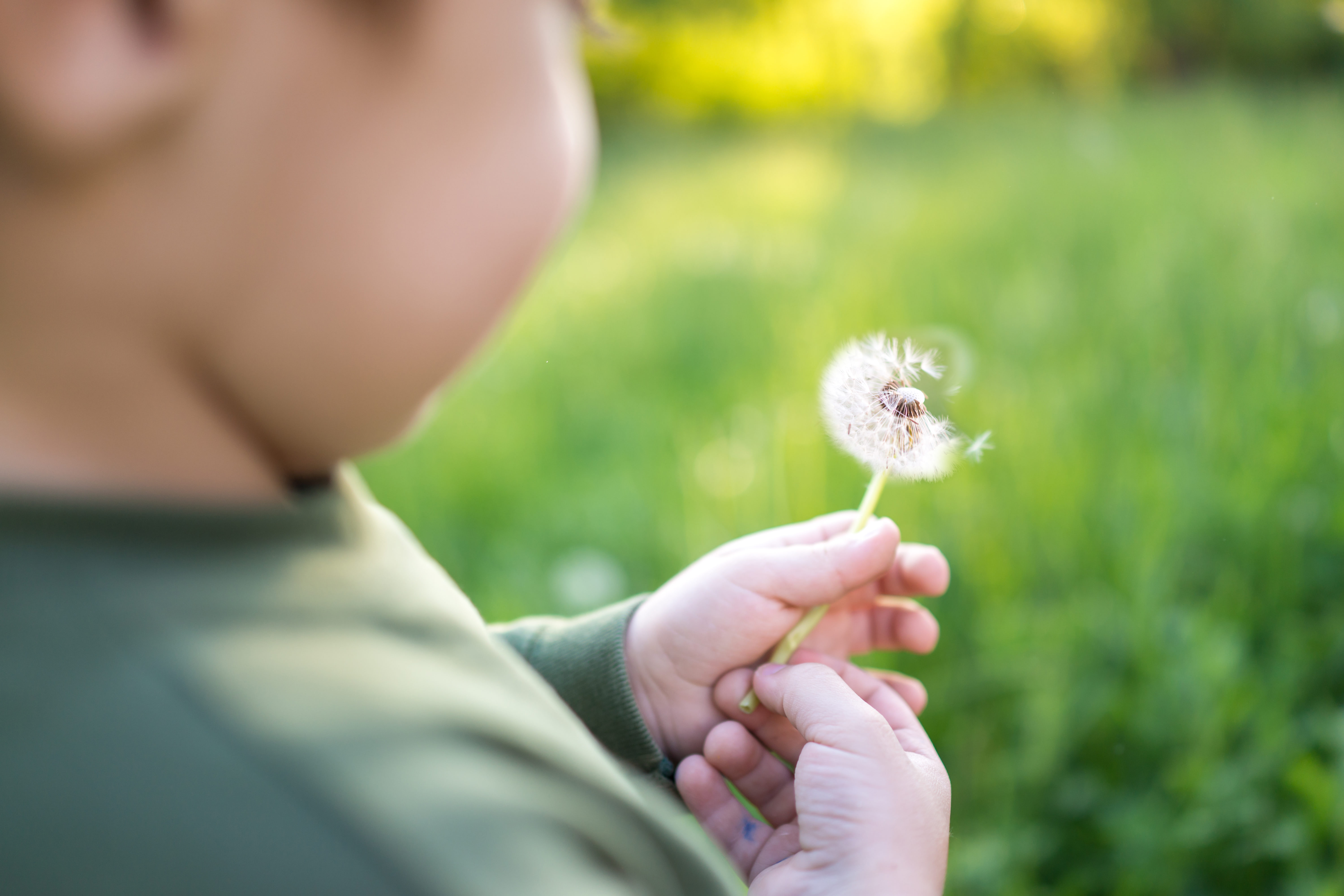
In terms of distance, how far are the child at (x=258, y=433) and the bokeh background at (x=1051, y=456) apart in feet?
0.47

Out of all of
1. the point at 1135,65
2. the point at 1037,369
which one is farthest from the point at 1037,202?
the point at 1135,65

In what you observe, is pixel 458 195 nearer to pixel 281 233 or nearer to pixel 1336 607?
pixel 281 233

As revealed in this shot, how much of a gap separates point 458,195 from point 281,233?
0.07m

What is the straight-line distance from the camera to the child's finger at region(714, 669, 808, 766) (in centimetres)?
62

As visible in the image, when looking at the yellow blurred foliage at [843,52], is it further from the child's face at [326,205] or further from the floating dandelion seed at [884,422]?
the child's face at [326,205]

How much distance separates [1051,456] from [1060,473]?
0.16 feet

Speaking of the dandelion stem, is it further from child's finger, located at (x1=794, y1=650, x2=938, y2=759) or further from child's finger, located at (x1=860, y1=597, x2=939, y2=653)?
child's finger, located at (x1=860, y1=597, x2=939, y2=653)

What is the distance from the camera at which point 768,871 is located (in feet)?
1.80

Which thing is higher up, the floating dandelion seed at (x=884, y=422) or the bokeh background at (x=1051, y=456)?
the floating dandelion seed at (x=884, y=422)

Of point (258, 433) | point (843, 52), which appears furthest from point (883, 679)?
point (843, 52)

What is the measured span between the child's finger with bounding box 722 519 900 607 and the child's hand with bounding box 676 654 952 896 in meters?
0.04

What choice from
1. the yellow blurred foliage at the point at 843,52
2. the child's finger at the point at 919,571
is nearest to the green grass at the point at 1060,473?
the child's finger at the point at 919,571

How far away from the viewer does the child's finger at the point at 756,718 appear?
2.02 feet

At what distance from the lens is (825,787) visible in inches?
20.6
